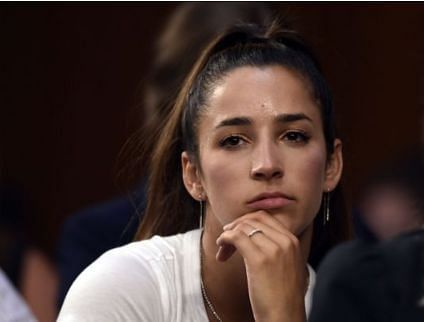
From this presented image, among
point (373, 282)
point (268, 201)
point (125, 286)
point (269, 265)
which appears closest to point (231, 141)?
point (268, 201)

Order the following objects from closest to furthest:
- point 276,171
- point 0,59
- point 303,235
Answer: point 276,171, point 303,235, point 0,59

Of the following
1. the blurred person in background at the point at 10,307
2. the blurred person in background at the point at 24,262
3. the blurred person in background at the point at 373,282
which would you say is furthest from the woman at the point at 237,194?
the blurred person in background at the point at 24,262

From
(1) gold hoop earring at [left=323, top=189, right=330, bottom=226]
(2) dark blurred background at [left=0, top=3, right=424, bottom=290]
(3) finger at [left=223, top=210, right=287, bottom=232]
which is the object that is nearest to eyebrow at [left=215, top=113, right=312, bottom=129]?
(3) finger at [left=223, top=210, right=287, bottom=232]

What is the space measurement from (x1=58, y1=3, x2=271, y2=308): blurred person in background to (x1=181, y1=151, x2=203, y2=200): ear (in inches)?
16.9

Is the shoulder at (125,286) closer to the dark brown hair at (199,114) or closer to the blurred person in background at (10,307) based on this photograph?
the dark brown hair at (199,114)

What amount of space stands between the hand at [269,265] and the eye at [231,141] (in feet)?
0.56

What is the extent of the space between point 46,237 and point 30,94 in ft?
2.11

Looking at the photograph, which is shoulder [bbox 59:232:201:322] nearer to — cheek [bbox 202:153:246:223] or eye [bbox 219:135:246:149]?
cheek [bbox 202:153:246:223]

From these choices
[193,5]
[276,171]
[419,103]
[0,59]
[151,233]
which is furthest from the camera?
[0,59]

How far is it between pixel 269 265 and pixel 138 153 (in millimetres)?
952

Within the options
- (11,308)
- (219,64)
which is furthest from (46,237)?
(219,64)

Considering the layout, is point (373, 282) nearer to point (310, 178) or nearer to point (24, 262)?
point (310, 178)

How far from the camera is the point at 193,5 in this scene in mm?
4027

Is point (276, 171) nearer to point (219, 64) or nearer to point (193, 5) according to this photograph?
point (219, 64)
